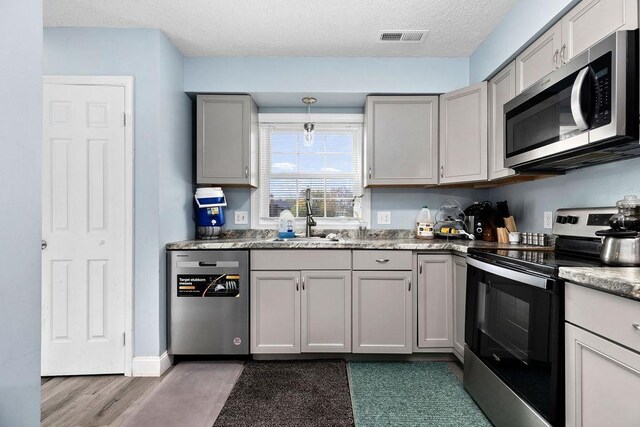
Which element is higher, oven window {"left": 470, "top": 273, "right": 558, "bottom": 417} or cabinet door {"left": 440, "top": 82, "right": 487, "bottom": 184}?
cabinet door {"left": 440, "top": 82, "right": 487, "bottom": 184}

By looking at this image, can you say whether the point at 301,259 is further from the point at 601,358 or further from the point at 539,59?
the point at 539,59

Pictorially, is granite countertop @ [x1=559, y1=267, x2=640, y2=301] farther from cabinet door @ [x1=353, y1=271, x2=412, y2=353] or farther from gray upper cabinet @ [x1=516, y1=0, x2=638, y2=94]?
cabinet door @ [x1=353, y1=271, x2=412, y2=353]

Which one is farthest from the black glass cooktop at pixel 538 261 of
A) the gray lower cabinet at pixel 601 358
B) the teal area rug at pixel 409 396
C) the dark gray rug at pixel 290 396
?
the dark gray rug at pixel 290 396

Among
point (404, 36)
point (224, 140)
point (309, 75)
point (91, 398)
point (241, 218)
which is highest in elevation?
point (404, 36)

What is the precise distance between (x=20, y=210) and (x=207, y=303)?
1.75 metres

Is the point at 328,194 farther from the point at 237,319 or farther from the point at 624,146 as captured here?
the point at 624,146

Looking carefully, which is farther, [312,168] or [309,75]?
[312,168]

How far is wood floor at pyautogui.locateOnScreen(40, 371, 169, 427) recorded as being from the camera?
190 centimetres

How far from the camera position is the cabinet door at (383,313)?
8.43 feet

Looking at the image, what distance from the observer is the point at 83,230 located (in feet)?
7.78

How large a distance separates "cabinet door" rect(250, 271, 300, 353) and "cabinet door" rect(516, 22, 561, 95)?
2028 mm

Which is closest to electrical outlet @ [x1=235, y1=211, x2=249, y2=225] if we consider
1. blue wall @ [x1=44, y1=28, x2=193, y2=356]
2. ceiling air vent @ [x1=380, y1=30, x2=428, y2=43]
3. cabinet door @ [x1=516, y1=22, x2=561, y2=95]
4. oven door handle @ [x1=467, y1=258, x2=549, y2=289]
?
blue wall @ [x1=44, y1=28, x2=193, y2=356]

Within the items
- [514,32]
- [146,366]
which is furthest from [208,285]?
[514,32]

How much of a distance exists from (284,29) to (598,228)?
234 centimetres
